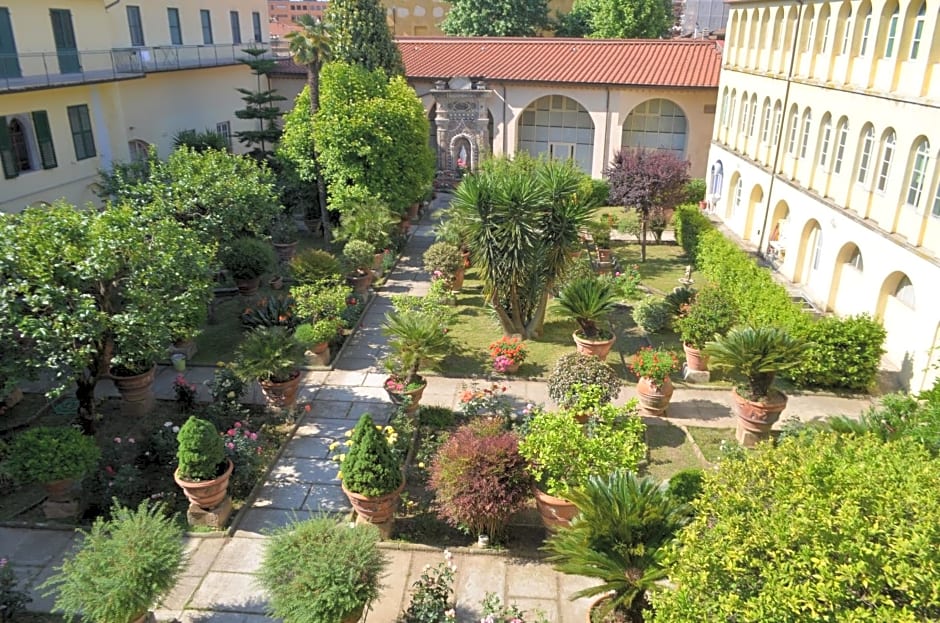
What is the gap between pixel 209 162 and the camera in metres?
17.0

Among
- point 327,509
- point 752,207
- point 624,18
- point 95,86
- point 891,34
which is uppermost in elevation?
point 624,18

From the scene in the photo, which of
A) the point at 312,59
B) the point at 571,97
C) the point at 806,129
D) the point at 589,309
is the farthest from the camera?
the point at 571,97

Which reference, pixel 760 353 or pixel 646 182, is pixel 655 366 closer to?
pixel 760 353

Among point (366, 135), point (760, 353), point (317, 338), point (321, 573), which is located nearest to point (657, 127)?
point (366, 135)

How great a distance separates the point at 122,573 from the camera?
7844 millimetres

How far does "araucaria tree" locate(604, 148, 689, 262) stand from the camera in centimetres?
2328

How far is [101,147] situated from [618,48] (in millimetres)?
24444

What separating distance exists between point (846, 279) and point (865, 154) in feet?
10.8

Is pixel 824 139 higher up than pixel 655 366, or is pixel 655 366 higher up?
pixel 824 139

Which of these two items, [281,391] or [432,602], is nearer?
[432,602]

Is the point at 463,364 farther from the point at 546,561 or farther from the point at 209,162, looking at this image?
the point at 209,162

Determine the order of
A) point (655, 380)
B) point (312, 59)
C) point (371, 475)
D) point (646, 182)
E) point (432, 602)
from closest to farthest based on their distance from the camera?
1. point (432, 602)
2. point (371, 475)
3. point (655, 380)
4. point (646, 182)
5. point (312, 59)

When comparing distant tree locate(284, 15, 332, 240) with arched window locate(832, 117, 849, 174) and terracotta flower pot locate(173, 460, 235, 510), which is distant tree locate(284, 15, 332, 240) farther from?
arched window locate(832, 117, 849, 174)

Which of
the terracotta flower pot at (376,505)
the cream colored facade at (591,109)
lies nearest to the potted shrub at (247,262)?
the terracotta flower pot at (376,505)
